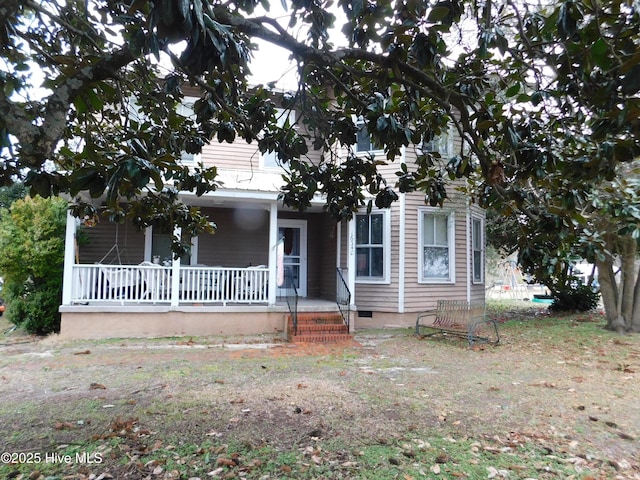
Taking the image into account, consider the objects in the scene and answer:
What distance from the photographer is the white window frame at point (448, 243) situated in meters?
11.1

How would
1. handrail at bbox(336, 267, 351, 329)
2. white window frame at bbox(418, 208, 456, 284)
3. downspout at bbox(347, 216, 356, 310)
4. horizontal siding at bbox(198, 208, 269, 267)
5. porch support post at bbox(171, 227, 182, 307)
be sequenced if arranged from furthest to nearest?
horizontal siding at bbox(198, 208, 269, 267), white window frame at bbox(418, 208, 456, 284), downspout at bbox(347, 216, 356, 310), handrail at bbox(336, 267, 351, 329), porch support post at bbox(171, 227, 182, 307)

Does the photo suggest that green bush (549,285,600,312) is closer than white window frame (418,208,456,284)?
No

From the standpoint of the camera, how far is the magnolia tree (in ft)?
8.38

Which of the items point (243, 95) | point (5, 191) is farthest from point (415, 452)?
point (5, 191)

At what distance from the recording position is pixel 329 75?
3.83 metres

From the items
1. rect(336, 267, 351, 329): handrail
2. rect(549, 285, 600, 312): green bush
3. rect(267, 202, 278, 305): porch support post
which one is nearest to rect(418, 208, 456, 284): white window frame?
rect(336, 267, 351, 329): handrail

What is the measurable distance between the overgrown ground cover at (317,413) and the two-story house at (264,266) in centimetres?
151

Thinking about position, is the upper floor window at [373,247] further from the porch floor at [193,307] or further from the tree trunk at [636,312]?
the tree trunk at [636,312]

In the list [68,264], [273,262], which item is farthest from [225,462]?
[68,264]

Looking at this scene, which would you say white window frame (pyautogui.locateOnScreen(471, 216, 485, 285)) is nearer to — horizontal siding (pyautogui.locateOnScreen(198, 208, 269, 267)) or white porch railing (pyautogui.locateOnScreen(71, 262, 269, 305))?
horizontal siding (pyautogui.locateOnScreen(198, 208, 269, 267))

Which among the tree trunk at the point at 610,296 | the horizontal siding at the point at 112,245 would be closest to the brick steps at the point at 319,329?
the horizontal siding at the point at 112,245

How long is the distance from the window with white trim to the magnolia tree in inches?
298

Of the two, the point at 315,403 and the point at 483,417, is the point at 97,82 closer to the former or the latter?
the point at 315,403

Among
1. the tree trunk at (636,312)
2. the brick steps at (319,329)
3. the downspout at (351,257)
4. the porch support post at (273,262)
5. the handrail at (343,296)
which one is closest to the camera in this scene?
the brick steps at (319,329)
